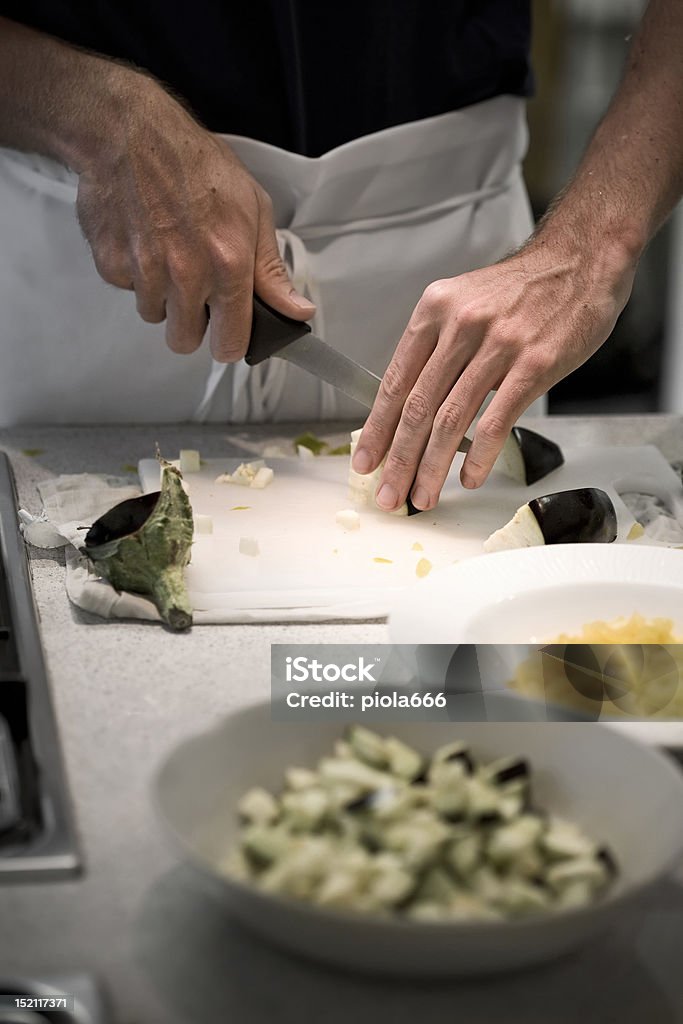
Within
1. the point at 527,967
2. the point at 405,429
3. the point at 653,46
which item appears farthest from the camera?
the point at 653,46

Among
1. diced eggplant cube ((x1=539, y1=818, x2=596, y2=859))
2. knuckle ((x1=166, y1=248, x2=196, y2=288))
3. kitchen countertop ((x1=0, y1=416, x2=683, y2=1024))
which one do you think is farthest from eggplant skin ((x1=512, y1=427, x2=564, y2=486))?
diced eggplant cube ((x1=539, y1=818, x2=596, y2=859))

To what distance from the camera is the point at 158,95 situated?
1042 mm

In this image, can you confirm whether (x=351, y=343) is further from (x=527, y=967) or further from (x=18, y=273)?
(x=527, y=967)

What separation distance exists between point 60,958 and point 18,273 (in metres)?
0.85

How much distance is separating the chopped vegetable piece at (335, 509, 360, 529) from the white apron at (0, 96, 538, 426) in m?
0.30

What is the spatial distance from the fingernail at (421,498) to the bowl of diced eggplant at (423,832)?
401 millimetres

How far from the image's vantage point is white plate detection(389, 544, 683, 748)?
0.76m

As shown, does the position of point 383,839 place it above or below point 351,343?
above

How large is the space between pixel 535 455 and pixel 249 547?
294 millimetres

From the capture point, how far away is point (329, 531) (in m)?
0.97

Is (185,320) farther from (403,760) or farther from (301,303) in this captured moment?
(403,760)

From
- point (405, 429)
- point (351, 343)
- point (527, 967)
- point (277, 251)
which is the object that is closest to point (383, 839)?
point (527, 967)

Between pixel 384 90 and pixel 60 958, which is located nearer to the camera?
pixel 60 958

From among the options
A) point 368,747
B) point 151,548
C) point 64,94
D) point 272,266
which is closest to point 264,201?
point 272,266
